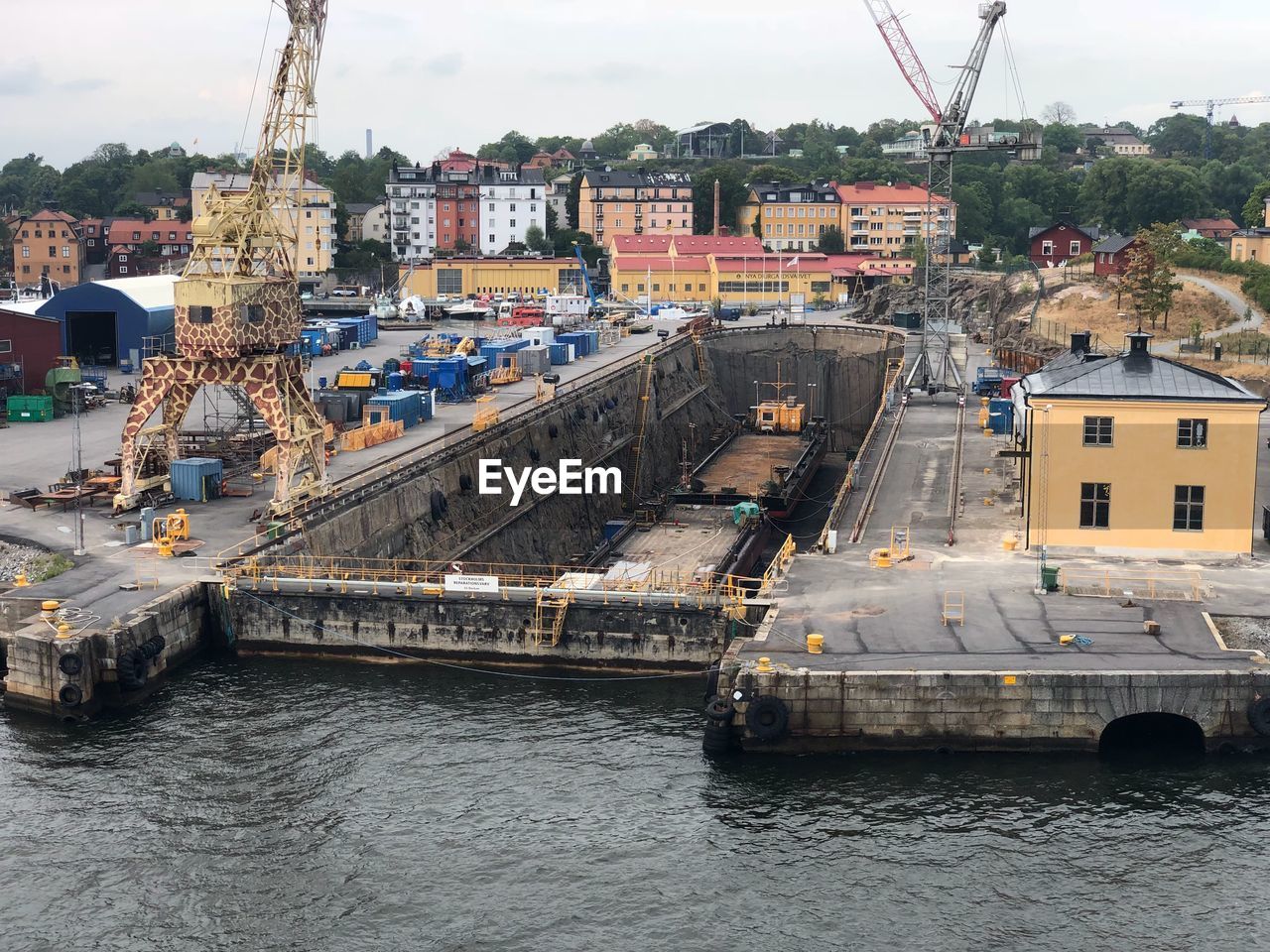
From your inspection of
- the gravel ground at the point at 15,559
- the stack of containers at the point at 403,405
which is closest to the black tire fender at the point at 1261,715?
the gravel ground at the point at 15,559

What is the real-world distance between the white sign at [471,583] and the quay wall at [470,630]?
0.42m

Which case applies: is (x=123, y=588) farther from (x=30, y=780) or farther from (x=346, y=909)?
(x=346, y=909)

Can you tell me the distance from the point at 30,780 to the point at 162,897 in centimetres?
765

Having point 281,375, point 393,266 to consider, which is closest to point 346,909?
point 281,375

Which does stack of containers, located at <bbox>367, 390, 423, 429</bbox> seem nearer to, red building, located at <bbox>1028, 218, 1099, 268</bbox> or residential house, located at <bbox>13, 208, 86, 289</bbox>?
red building, located at <bbox>1028, 218, 1099, 268</bbox>

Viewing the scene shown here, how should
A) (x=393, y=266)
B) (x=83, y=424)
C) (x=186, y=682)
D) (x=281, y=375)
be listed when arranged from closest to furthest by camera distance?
(x=186, y=682) → (x=281, y=375) → (x=83, y=424) → (x=393, y=266)

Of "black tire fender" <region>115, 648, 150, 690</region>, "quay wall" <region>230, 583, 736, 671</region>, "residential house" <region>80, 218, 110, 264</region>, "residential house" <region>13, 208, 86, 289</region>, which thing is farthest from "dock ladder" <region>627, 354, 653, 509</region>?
"residential house" <region>80, 218, 110, 264</region>

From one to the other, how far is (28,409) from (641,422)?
34.8 meters

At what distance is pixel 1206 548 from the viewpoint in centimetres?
4775

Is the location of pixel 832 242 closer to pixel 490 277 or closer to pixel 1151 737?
pixel 490 277

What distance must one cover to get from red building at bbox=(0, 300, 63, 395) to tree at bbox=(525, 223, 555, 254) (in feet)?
351

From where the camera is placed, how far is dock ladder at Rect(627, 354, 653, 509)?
8550 cm

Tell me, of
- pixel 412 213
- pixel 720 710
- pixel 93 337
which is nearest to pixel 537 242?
pixel 412 213

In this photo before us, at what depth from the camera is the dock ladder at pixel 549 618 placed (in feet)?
149
